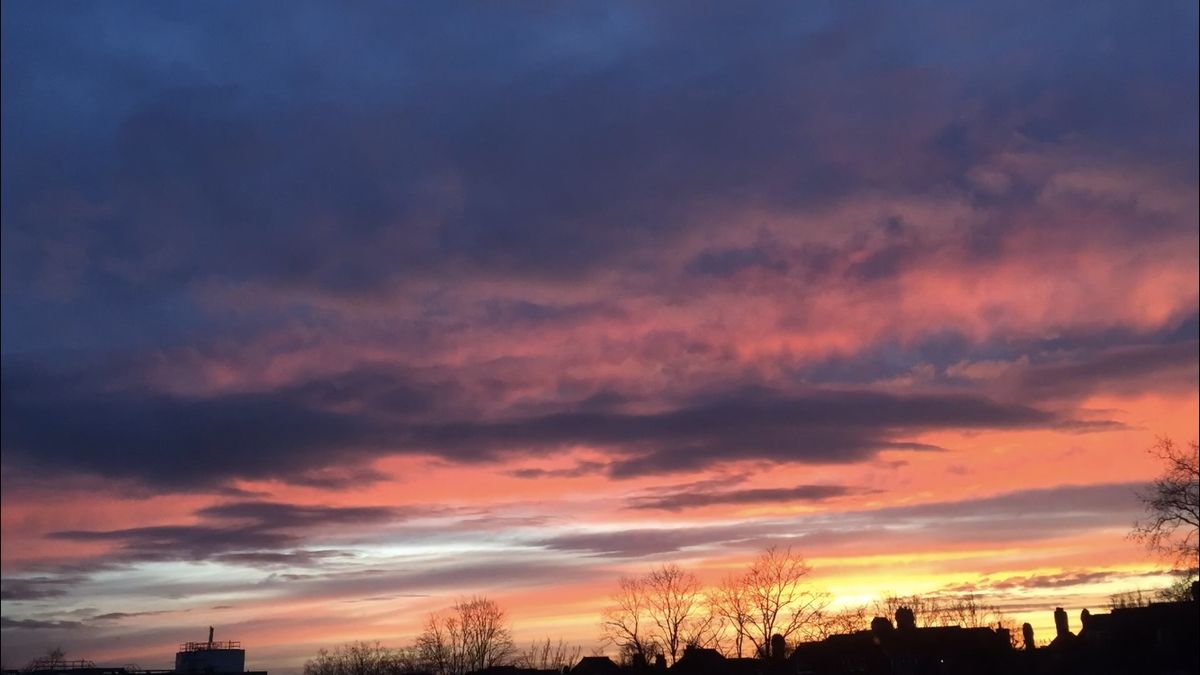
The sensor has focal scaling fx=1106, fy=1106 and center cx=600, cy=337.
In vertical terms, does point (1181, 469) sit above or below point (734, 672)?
above

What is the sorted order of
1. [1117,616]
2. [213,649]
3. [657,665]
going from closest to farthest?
[1117,616]
[657,665]
[213,649]

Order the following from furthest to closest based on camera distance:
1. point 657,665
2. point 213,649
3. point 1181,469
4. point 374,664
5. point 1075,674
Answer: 1. point 374,664
2. point 213,649
3. point 657,665
4. point 1075,674
5. point 1181,469

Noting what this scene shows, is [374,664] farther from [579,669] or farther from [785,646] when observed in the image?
[785,646]

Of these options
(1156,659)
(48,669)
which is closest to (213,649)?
(48,669)

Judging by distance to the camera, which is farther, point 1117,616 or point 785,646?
point 785,646

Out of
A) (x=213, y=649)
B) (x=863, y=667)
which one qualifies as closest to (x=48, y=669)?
(x=213, y=649)

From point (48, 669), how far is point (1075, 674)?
120 metres

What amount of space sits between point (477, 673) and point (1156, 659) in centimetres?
8526

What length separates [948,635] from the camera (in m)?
130

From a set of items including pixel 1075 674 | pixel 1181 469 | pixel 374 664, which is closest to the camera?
pixel 1181 469

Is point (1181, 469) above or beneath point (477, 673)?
above

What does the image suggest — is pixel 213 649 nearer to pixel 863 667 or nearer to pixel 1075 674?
pixel 863 667

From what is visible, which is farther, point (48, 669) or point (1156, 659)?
point (48, 669)

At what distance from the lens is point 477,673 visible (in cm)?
14238
